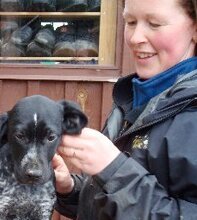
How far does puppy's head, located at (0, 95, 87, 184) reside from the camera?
1907 millimetres

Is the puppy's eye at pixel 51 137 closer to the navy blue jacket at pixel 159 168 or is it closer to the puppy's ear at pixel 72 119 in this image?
the puppy's ear at pixel 72 119

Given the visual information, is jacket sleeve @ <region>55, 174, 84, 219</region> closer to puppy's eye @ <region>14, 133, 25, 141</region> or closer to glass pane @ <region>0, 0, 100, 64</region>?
puppy's eye @ <region>14, 133, 25, 141</region>

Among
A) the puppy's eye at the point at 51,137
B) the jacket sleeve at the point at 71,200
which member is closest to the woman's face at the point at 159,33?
the puppy's eye at the point at 51,137

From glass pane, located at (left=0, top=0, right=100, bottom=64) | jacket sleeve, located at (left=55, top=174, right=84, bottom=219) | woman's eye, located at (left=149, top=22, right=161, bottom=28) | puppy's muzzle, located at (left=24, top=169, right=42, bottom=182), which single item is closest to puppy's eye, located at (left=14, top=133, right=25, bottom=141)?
puppy's muzzle, located at (left=24, top=169, right=42, bottom=182)

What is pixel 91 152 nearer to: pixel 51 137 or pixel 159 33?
pixel 51 137

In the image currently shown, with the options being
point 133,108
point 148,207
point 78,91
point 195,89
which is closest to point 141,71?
point 133,108

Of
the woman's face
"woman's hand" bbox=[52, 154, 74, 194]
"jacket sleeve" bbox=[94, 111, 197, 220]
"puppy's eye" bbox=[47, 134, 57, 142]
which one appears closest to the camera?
"jacket sleeve" bbox=[94, 111, 197, 220]

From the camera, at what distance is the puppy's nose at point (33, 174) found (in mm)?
1921

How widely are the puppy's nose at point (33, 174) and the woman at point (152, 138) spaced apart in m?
0.14

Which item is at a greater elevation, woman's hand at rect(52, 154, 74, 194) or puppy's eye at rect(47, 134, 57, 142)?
puppy's eye at rect(47, 134, 57, 142)

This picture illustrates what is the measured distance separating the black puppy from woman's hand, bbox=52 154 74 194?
0.35ft

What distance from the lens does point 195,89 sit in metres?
1.68

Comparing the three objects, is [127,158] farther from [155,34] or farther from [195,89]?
[155,34]

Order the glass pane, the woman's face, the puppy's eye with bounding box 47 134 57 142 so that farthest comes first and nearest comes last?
the glass pane
the puppy's eye with bounding box 47 134 57 142
the woman's face
